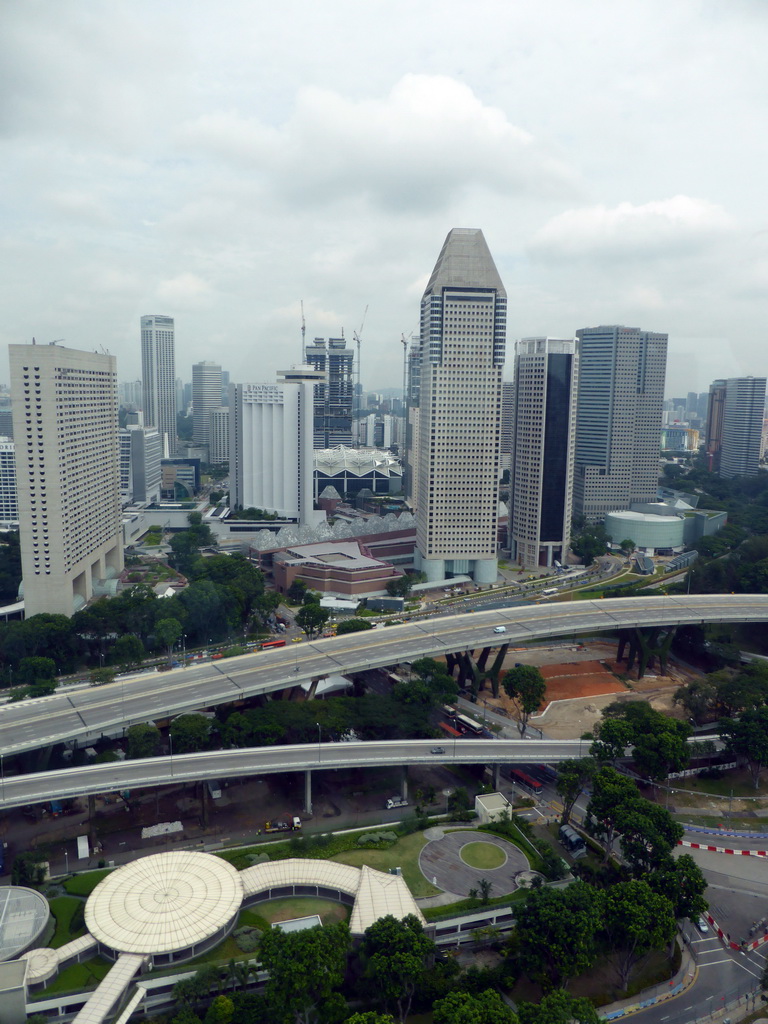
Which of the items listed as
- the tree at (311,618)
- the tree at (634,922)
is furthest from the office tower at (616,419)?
the tree at (634,922)

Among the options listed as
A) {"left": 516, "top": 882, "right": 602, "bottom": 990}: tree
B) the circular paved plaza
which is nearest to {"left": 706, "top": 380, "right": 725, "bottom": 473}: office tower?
the circular paved plaza

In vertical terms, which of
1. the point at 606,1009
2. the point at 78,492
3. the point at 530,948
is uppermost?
the point at 78,492

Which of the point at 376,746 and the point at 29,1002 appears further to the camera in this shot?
the point at 376,746

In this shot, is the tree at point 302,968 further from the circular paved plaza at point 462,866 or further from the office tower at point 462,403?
the office tower at point 462,403

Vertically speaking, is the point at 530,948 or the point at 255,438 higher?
the point at 255,438

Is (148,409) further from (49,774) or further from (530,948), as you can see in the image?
(530,948)

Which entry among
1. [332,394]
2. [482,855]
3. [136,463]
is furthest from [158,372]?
[482,855]

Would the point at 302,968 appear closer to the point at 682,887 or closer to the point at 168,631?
the point at 682,887

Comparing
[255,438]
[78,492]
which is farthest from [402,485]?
[78,492]
